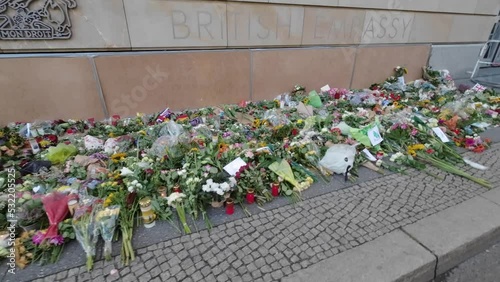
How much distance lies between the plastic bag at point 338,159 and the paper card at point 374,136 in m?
0.59

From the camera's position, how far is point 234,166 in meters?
2.60

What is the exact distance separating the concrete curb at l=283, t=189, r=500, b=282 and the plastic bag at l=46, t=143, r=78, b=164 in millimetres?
2745

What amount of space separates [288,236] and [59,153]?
106 inches

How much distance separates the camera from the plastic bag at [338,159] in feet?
9.39

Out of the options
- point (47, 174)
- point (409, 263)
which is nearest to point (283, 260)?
point (409, 263)

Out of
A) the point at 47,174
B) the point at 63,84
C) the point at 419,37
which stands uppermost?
the point at 419,37

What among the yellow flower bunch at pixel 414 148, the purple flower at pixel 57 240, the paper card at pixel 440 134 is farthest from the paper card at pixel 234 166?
the paper card at pixel 440 134

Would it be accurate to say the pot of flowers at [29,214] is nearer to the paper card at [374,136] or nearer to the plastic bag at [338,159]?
the plastic bag at [338,159]

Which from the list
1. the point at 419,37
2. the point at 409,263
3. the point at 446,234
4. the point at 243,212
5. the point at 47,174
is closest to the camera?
the point at 409,263

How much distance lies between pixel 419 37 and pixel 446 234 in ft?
19.5

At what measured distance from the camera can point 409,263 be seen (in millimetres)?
1851

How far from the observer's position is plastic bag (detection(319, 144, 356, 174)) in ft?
9.39

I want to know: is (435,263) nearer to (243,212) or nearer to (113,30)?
(243,212)

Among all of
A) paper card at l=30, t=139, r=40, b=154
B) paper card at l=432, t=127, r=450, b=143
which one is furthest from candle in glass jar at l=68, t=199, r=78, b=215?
paper card at l=432, t=127, r=450, b=143
